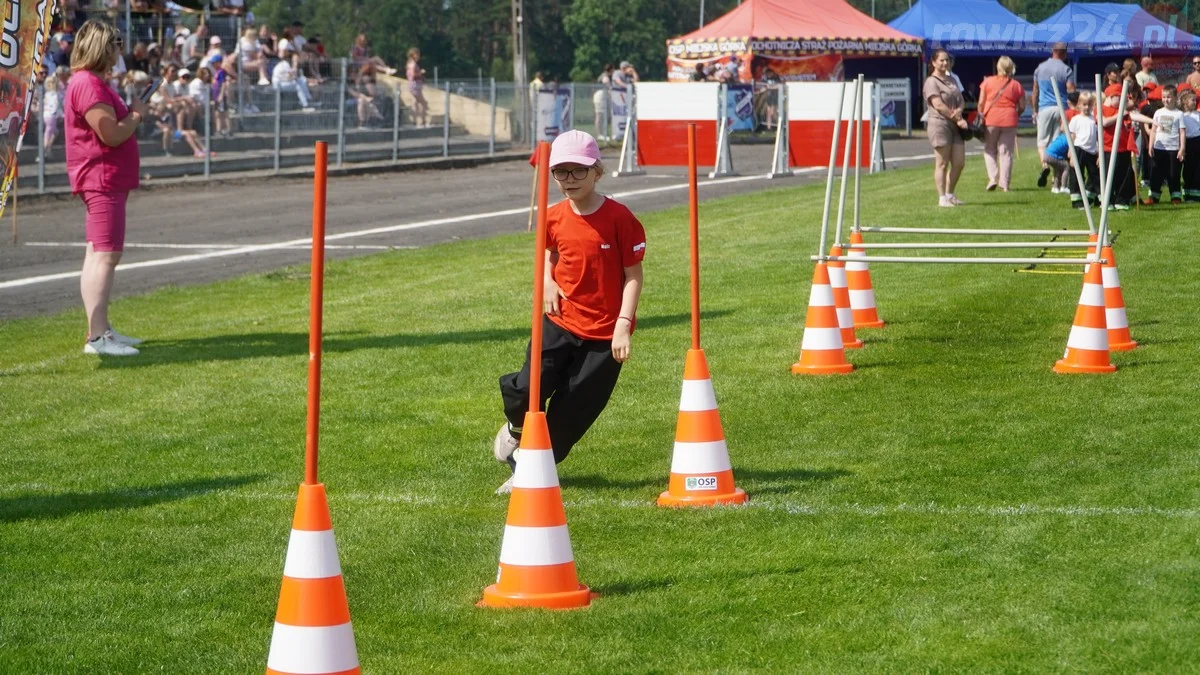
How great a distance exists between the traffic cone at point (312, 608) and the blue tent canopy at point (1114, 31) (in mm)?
26690

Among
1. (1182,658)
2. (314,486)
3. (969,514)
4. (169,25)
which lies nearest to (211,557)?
(314,486)

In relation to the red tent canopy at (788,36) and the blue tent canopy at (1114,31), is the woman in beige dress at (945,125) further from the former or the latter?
the red tent canopy at (788,36)

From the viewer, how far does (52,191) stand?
82.1 ft

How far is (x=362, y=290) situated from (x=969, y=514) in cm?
849

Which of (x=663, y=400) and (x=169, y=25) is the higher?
(x=169, y=25)

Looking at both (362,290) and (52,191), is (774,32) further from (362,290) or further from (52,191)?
Result: (362,290)

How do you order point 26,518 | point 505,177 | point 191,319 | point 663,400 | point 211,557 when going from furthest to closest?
point 505,177 < point 191,319 < point 663,400 < point 26,518 < point 211,557

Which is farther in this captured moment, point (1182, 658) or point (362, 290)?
point (362, 290)

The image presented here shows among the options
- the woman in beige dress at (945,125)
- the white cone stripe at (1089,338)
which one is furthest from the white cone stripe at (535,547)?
the woman in beige dress at (945,125)

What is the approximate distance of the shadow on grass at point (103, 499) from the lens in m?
6.43

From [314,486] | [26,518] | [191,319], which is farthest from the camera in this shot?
[191,319]

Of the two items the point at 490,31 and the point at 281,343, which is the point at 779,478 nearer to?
the point at 281,343

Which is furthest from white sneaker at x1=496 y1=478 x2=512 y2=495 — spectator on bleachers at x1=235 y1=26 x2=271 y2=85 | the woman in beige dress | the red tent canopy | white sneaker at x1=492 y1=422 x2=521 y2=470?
the red tent canopy

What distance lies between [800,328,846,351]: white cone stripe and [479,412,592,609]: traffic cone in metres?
4.35
